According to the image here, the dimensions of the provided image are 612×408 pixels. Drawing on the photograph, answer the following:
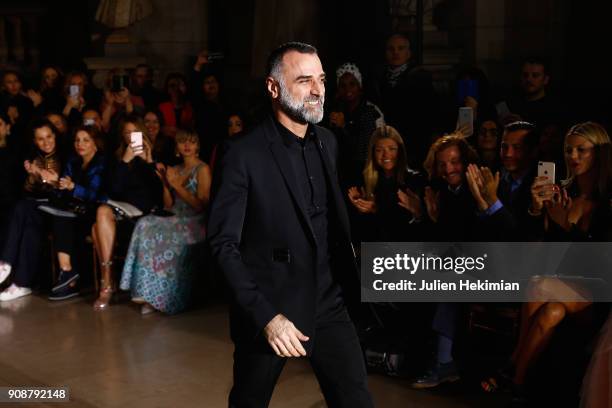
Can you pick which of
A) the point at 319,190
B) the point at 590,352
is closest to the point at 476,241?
the point at 590,352

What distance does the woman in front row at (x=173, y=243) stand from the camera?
6.54 m

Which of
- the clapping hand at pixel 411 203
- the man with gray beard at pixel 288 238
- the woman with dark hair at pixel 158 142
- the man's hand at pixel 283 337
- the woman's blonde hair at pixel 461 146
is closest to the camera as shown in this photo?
the man's hand at pixel 283 337

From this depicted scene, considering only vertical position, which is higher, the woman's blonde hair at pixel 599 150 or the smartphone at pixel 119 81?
the smartphone at pixel 119 81

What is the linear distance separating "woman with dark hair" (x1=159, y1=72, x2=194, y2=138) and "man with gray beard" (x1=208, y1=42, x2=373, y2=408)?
5297 mm

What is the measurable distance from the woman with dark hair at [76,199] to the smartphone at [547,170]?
361 centimetres

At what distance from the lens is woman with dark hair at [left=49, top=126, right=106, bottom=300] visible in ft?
23.3

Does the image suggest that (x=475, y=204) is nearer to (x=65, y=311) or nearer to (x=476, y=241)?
(x=476, y=241)

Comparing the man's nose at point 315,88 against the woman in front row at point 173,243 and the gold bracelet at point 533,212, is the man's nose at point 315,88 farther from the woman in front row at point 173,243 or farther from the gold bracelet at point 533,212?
the woman in front row at point 173,243

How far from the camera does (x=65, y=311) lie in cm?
670

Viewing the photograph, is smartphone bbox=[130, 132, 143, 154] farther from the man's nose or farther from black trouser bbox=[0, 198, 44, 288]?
the man's nose

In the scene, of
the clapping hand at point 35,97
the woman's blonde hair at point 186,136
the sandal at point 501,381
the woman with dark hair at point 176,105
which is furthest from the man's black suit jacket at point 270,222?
the clapping hand at point 35,97

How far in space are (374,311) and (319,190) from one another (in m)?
2.15

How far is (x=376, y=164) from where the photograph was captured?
18.2 ft

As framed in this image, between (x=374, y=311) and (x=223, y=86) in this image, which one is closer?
(x=374, y=311)
